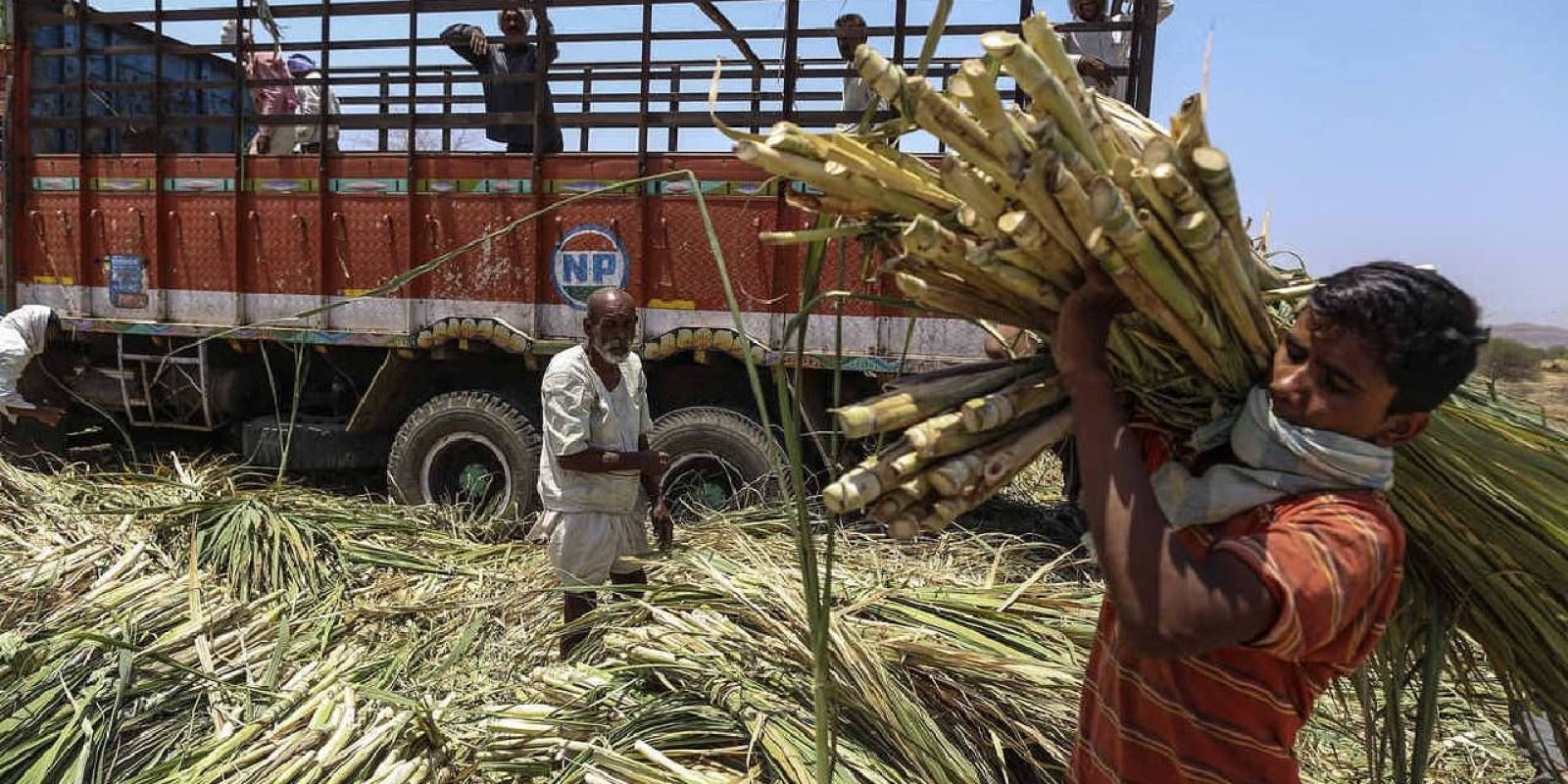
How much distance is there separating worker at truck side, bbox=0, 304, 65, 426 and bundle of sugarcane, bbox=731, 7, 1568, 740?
6.17 m

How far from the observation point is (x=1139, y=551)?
Answer: 3.80 ft

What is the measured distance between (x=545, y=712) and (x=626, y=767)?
1.25ft

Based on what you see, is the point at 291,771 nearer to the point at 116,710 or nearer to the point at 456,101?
the point at 116,710

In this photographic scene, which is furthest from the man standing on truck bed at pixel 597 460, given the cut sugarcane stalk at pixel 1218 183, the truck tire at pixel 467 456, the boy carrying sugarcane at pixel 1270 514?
the cut sugarcane stalk at pixel 1218 183

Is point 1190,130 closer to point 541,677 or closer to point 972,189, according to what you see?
point 972,189

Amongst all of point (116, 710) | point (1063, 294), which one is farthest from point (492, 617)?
point (1063, 294)

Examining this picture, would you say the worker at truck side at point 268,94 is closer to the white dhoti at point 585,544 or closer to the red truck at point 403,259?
the red truck at point 403,259

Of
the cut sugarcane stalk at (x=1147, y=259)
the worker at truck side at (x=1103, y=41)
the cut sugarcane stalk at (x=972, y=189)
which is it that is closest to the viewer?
the cut sugarcane stalk at (x=1147, y=259)

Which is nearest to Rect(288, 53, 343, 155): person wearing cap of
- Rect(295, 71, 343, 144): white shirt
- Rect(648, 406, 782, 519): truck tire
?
Rect(295, 71, 343, 144): white shirt

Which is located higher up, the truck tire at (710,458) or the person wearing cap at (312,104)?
the person wearing cap at (312,104)

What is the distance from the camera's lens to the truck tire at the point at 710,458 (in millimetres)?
5309

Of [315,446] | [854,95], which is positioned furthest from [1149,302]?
[315,446]

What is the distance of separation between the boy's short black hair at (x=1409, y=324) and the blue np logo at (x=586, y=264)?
4588 millimetres

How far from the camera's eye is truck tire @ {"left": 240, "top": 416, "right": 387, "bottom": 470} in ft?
20.0
